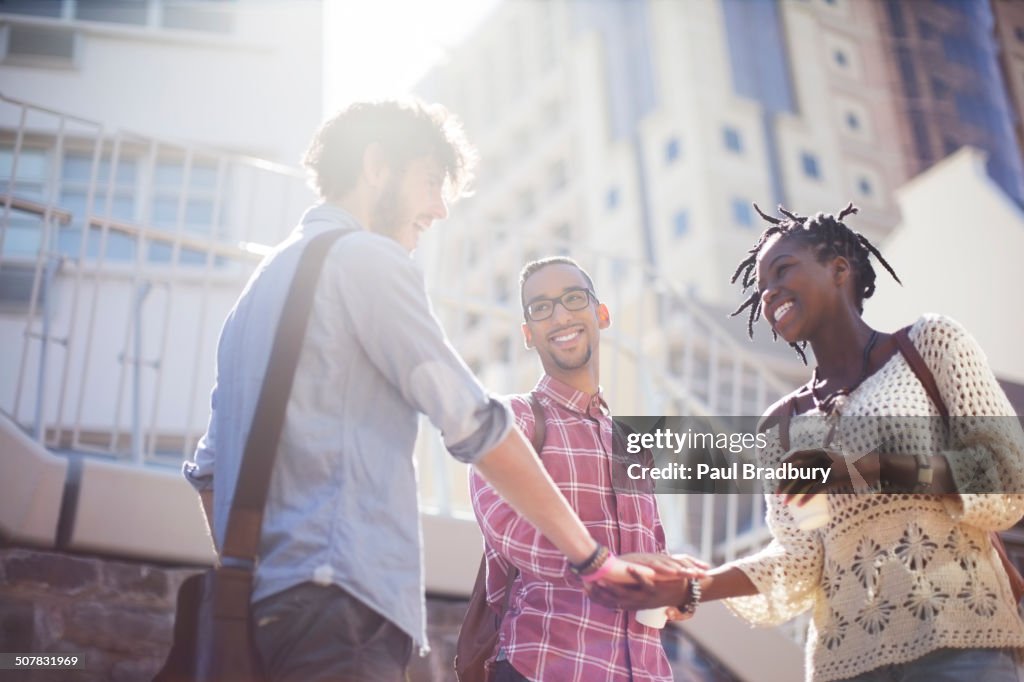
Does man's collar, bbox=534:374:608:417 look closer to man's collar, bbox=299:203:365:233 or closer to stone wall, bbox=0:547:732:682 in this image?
man's collar, bbox=299:203:365:233

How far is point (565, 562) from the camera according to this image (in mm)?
2188

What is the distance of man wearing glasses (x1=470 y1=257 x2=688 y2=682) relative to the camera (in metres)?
2.23

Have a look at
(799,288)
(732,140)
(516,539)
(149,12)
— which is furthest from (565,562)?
(732,140)

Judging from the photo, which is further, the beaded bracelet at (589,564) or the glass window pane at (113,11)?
the glass window pane at (113,11)

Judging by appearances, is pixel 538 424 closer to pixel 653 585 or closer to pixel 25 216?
pixel 653 585

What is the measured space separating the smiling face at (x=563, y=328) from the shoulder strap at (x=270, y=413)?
0.92m

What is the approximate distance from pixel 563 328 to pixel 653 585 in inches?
28.7

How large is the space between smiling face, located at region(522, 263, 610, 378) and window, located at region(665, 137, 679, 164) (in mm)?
25206

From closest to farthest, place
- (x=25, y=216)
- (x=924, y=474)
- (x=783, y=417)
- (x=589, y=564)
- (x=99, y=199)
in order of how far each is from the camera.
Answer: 1. (x=589, y=564)
2. (x=924, y=474)
3. (x=783, y=417)
4. (x=25, y=216)
5. (x=99, y=199)

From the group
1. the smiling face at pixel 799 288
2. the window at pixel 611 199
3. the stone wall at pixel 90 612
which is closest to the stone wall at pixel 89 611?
the stone wall at pixel 90 612

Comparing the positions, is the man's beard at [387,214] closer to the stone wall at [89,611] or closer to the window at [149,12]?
the stone wall at [89,611]

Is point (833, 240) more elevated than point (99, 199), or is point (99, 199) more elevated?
point (99, 199)

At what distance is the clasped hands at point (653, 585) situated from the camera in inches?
81.7

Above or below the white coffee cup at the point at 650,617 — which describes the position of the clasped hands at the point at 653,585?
above
